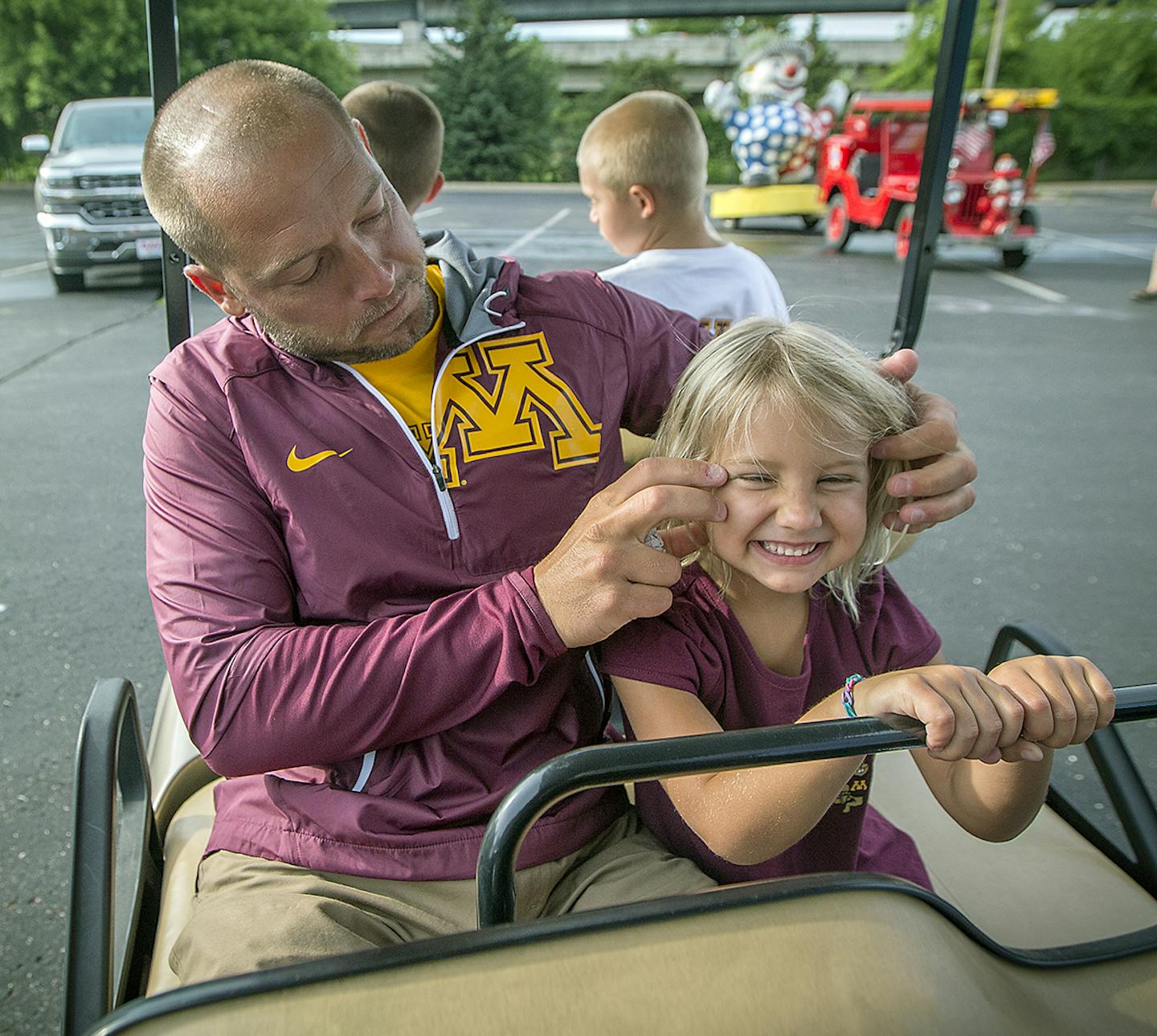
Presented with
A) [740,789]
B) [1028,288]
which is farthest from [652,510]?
[1028,288]

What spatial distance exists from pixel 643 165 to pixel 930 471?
5.71 ft

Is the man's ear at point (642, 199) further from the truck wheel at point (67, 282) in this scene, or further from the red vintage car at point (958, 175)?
the red vintage car at point (958, 175)

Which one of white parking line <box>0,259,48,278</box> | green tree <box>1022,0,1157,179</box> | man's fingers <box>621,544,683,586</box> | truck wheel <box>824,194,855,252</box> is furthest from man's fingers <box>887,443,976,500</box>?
green tree <box>1022,0,1157,179</box>

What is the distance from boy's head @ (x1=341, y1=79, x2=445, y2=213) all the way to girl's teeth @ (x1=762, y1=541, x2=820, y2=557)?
1705 mm

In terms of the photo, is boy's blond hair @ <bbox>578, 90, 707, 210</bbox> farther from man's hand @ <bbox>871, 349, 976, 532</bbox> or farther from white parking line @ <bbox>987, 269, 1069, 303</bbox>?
white parking line @ <bbox>987, 269, 1069, 303</bbox>

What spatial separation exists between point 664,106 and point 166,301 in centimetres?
176

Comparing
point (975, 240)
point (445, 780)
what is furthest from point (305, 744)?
point (975, 240)

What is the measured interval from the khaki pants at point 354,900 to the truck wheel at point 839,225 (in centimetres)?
1163

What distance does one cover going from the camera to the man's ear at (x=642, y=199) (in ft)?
9.61

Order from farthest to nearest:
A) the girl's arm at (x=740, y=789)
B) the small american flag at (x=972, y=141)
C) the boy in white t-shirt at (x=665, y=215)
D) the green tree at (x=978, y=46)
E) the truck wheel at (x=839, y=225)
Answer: the green tree at (x=978, y=46) → the truck wheel at (x=839, y=225) → the small american flag at (x=972, y=141) → the boy in white t-shirt at (x=665, y=215) → the girl's arm at (x=740, y=789)

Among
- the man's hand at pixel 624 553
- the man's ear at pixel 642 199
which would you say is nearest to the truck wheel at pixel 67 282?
the man's ear at pixel 642 199

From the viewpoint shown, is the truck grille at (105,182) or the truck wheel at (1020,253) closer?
the truck grille at (105,182)

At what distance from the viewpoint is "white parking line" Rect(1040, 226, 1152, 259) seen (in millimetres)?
13031

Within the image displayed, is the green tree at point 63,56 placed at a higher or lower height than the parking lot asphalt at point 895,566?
higher
